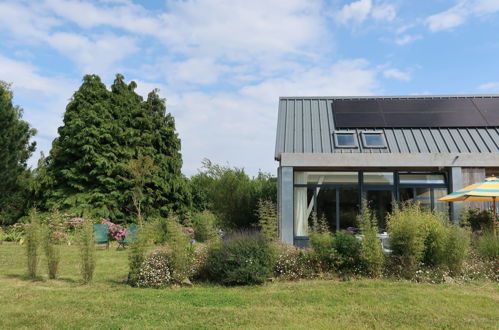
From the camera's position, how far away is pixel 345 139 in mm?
14328

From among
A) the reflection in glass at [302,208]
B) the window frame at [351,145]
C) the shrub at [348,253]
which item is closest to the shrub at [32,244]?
the shrub at [348,253]

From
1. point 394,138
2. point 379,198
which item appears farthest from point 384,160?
point 394,138

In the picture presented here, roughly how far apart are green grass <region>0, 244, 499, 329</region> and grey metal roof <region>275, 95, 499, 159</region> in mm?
7082

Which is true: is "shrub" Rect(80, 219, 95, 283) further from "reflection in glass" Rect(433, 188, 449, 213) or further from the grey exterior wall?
"reflection in glass" Rect(433, 188, 449, 213)

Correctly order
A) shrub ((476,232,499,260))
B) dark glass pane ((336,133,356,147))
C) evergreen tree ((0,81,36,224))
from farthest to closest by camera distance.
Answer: evergreen tree ((0,81,36,224))
dark glass pane ((336,133,356,147))
shrub ((476,232,499,260))

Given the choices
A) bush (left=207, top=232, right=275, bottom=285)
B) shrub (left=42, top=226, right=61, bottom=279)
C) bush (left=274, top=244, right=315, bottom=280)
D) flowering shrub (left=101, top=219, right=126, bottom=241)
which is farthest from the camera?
flowering shrub (left=101, top=219, right=126, bottom=241)

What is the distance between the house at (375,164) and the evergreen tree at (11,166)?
12.0 metres

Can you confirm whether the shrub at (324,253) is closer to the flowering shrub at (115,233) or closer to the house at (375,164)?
the house at (375,164)

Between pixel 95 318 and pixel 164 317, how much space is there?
917mm

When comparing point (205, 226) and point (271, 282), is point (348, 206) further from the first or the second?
point (271, 282)

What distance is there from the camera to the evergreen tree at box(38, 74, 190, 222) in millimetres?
17859

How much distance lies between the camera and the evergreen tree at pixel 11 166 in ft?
58.3

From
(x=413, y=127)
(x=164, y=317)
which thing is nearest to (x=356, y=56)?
(x=413, y=127)

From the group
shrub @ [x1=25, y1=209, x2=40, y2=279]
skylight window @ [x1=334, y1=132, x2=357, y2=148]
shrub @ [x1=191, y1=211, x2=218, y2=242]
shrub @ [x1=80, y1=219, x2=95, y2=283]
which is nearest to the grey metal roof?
skylight window @ [x1=334, y1=132, x2=357, y2=148]
